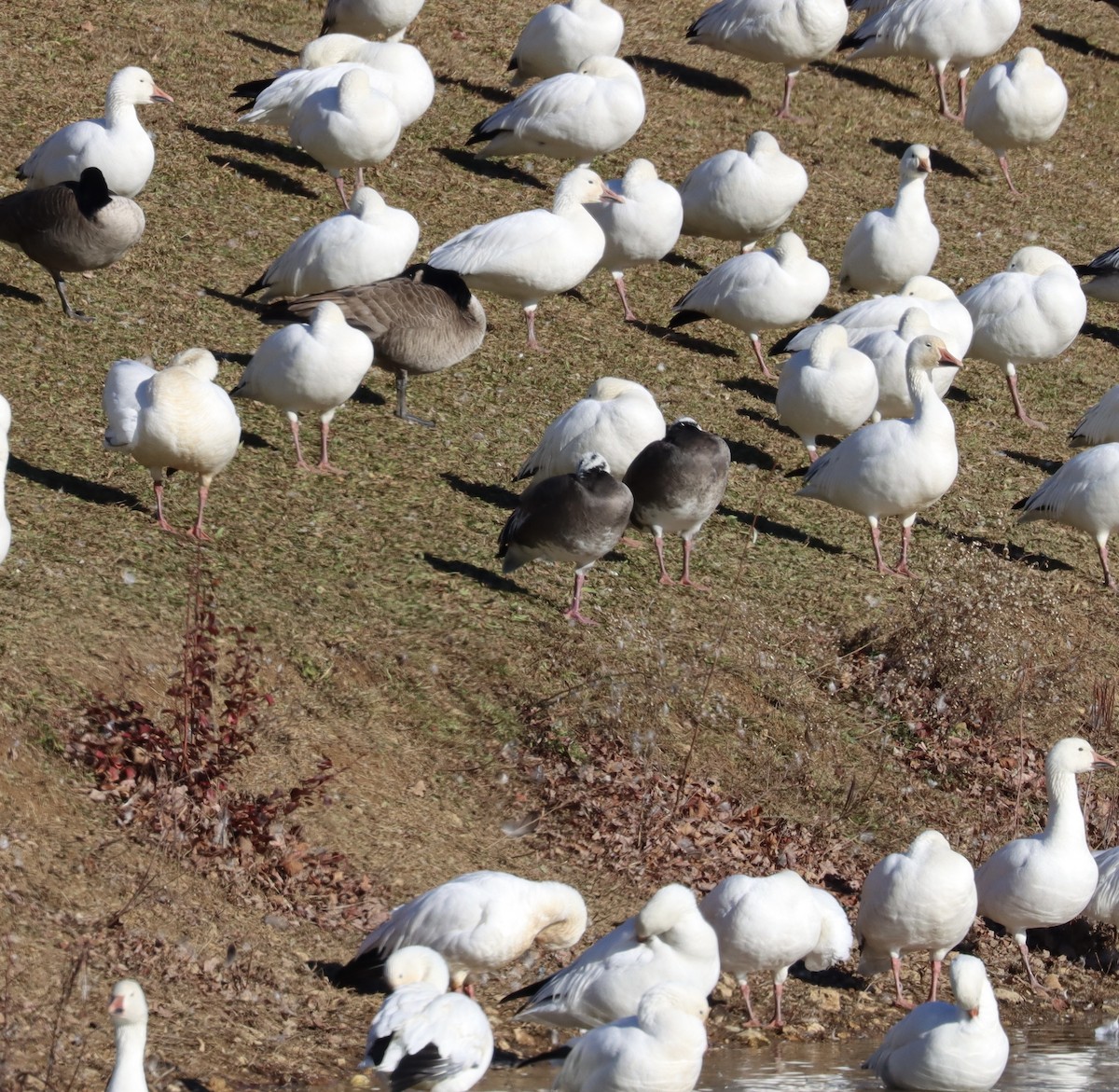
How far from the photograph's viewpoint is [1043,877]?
25.7 ft

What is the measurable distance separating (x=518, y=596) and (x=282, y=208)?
19.6 ft

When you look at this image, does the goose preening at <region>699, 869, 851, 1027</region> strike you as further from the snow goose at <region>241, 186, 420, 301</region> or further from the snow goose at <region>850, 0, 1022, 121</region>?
the snow goose at <region>850, 0, 1022, 121</region>

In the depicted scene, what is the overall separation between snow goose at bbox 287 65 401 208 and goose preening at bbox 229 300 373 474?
12.9 ft

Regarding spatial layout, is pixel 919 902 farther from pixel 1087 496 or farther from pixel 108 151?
pixel 108 151

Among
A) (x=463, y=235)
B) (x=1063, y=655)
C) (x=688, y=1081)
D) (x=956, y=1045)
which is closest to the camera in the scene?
(x=688, y=1081)

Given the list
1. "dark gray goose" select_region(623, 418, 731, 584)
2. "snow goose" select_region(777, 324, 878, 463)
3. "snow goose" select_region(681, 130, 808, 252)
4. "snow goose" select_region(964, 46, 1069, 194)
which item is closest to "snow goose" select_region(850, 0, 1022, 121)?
"snow goose" select_region(964, 46, 1069, 194)

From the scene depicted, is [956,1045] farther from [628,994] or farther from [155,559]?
[155,559]

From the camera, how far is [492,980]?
289 inches

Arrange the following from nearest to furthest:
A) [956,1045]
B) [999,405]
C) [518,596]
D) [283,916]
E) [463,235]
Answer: [956,1045], [283,916], [518,596], [463,235], [999,405]

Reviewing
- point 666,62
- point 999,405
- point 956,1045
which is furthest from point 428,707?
point 666,62

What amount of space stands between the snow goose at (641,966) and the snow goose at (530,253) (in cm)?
711

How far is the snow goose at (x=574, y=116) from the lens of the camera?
50.5ft

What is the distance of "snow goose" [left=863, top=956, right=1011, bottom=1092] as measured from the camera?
6191mm

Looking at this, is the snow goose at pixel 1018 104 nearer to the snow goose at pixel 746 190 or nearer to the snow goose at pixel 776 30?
the snow goose at pixel 776 30
